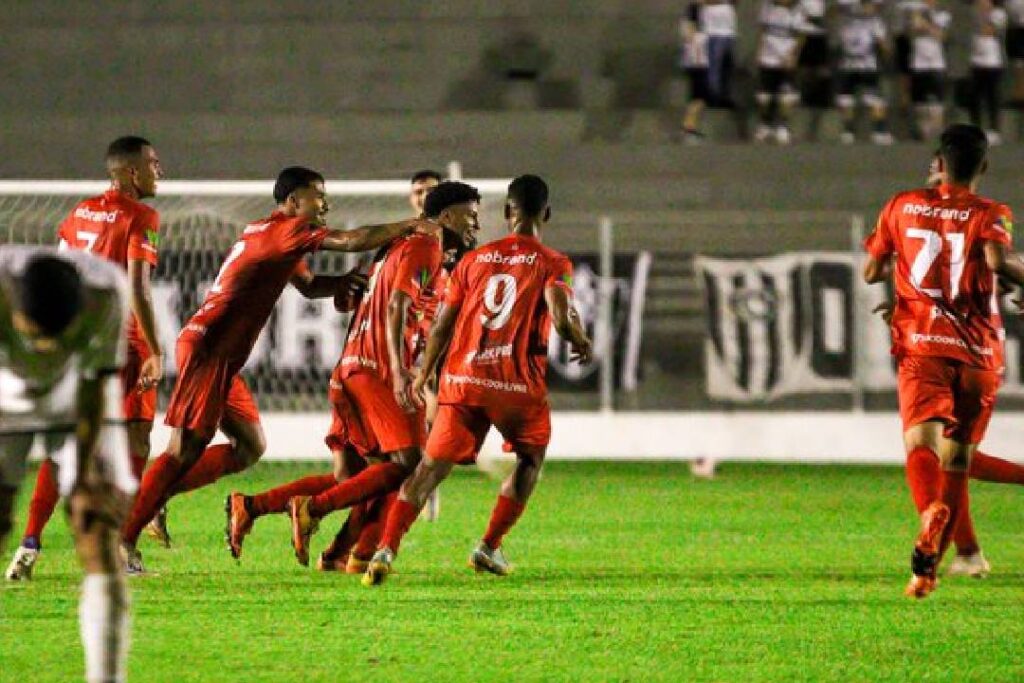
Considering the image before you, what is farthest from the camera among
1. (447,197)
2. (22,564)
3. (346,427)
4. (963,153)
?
(346,427)

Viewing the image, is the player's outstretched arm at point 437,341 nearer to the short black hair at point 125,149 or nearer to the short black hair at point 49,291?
the short black hair at point 125,149

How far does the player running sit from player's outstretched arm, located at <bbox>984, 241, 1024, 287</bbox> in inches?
182

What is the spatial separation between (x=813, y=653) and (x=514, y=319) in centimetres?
271

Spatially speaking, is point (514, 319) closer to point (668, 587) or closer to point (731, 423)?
point (668, 587)

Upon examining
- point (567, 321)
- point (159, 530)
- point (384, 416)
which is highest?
point (567, 321)

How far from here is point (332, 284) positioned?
9844mm

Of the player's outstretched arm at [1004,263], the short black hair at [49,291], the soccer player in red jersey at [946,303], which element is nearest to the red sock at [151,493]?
the soccer player in red jersey at [946,303]

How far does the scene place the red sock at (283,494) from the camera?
31.2ft

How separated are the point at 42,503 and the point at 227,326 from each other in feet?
4.04

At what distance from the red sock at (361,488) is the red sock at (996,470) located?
9.60ft

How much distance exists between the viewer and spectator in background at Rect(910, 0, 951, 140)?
2342cm


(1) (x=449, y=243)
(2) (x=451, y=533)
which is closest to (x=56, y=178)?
(2) (x=451, y=533)

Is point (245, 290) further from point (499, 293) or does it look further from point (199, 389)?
point (499, 293)

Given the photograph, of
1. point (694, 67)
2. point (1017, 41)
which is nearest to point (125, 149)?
point (694, 67)
